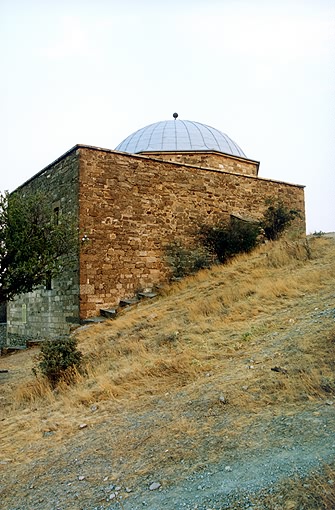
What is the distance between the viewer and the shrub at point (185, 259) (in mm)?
13375

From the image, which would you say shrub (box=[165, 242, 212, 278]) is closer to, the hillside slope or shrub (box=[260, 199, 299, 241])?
shrub (box=[260, 199, 299, 241])

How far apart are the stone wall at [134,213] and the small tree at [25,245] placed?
7.09 ft

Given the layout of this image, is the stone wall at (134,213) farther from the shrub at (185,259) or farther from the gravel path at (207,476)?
the gravel path at (207,476)

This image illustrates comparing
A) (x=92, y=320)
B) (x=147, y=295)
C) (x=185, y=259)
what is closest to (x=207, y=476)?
(x=92, y=320)

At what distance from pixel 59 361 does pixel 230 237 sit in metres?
8.43

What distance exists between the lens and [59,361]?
6477mm

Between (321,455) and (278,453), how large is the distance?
0.31 meters

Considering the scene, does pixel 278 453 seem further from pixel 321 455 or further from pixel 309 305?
pixel 309 305

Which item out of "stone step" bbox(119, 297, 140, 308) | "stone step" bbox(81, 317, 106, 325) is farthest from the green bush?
"stone step" bbox(119, 297, 140, 308)

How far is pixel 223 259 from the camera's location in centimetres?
1384

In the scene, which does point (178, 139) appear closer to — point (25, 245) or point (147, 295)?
point (147, 295)

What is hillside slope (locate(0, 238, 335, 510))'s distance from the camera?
2846 millimetres

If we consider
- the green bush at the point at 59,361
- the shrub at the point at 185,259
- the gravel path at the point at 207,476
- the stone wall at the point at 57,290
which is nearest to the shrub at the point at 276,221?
the shrub at the point at 185,259

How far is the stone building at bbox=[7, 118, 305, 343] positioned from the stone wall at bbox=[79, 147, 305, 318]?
29 millimetres
